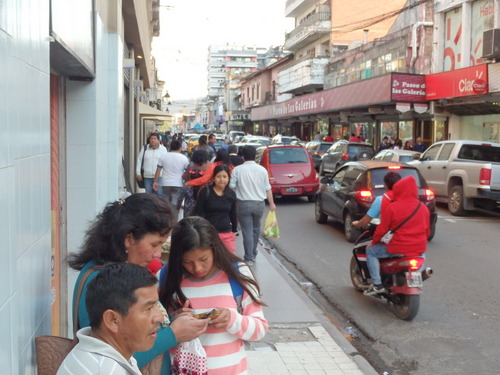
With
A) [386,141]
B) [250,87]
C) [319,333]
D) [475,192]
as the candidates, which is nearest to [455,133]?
[386,141]

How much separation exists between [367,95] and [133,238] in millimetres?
28448

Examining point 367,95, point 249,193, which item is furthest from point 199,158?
point 367,95

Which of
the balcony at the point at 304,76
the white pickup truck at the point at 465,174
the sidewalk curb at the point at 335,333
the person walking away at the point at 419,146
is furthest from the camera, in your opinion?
the balcony at the point at 304,76

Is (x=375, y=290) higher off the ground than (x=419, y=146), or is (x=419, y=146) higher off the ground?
(x=419, y=146)

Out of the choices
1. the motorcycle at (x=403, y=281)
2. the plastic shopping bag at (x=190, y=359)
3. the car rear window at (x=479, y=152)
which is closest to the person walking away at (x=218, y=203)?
the motorcycle at (x=403, y=281)

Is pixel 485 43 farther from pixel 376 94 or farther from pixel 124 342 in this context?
pixel 124 342

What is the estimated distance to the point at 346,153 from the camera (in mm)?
25109

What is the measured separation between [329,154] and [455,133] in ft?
19.3

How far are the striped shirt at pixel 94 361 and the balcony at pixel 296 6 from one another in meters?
52.9

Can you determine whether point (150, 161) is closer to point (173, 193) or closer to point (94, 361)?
point (173, 193)

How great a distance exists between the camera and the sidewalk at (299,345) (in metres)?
5.49

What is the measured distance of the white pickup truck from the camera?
1448 centimetres

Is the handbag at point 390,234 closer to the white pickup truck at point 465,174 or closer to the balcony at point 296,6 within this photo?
the white pickup truck at point 465,174

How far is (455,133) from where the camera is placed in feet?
88.4
